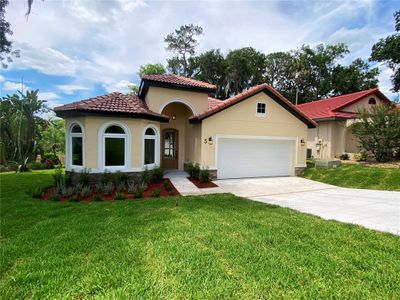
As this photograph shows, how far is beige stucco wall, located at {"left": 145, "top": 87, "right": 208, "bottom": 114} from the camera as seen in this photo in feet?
42.7

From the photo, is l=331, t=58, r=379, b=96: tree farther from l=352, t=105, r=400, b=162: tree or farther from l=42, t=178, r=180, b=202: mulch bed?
l=42, t=178, r=180, b=202: mulch bed

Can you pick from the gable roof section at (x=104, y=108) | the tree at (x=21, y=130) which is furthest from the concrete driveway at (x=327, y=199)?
the tree at (x=21, y=130)

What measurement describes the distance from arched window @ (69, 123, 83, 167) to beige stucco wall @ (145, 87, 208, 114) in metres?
4.20

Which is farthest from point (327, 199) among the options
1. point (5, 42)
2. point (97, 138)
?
point (5, 42)

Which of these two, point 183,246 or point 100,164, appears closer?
point 183,246

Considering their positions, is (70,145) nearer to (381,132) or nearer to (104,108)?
(104,108)

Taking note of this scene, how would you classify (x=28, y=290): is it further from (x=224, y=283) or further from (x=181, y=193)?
(x=181, y=193)

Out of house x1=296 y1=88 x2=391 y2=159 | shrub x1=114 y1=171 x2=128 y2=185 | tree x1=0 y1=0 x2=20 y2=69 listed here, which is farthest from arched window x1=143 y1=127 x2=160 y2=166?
house x1=296 y1=88 x2=391 y2=159

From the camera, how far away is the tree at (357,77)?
115 feet

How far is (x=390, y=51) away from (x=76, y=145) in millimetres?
24315

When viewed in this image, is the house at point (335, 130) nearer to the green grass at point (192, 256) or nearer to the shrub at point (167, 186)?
the shrub at point (167, 186)

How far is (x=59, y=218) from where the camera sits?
6035 millimetres

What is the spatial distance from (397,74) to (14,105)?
120 feet

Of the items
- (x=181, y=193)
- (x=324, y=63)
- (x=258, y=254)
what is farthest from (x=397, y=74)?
(x=258, y=254)
